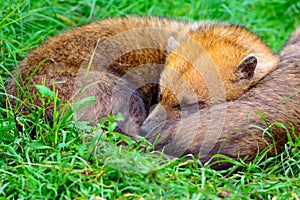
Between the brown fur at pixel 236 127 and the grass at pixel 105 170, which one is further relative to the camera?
the brown fur at pixel 236 127

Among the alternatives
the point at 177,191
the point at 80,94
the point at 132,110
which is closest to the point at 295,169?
the point at 177,191

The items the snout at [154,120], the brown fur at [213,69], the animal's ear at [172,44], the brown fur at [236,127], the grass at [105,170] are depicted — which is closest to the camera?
the grass at [105,170]

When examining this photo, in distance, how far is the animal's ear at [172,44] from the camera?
18.1 ft

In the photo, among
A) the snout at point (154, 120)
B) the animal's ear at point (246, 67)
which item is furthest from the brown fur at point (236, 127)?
the animal's ear at point (246, 67)

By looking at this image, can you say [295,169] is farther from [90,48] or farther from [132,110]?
[90,48]

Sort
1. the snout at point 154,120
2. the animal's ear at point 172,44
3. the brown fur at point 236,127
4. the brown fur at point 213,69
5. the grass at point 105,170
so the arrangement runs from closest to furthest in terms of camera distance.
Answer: the grass at point 105,170 → the brown fur at point 236,127 → the snout at point 154,120 → the brown fur at point 213,69 → the animal's ear at point 172,44

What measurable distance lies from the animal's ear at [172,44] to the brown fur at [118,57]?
17 mm

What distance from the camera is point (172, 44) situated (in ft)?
18.2

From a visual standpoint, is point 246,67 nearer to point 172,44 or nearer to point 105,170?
point 172,44

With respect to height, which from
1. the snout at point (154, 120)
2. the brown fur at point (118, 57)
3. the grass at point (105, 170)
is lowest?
the grass at point (105, 170)

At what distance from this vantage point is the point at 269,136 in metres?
4.50

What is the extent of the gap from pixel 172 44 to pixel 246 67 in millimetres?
876

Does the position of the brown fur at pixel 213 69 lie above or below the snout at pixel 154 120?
above

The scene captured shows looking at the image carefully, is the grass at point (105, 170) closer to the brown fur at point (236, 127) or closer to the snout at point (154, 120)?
the brown fur at point (236, 127)
